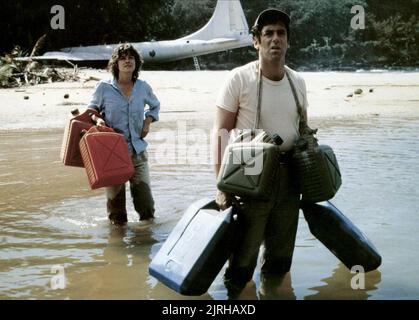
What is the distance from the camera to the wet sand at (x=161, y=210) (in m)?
3.97

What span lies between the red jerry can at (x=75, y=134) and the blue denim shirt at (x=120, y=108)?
94 millimetres

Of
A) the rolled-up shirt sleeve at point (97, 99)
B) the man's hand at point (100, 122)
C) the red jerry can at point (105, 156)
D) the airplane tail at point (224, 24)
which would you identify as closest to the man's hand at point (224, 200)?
the red jerry can at point (105, 156)

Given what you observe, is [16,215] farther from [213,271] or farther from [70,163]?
[213,271]

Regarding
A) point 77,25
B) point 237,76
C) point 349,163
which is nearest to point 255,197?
point 237,76

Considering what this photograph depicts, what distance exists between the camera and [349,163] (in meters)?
8.33

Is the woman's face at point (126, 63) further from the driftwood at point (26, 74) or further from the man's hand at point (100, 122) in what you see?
the driftwood at point (26, 74)

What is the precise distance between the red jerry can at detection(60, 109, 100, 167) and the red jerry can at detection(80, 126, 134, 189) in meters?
0.12

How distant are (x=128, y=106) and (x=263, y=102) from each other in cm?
168

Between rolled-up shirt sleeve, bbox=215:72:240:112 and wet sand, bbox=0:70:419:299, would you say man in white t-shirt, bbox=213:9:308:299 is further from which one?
wet sand, bbox=0:70:419:299

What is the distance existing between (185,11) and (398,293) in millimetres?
40173

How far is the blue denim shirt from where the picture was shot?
4930 millimetres
